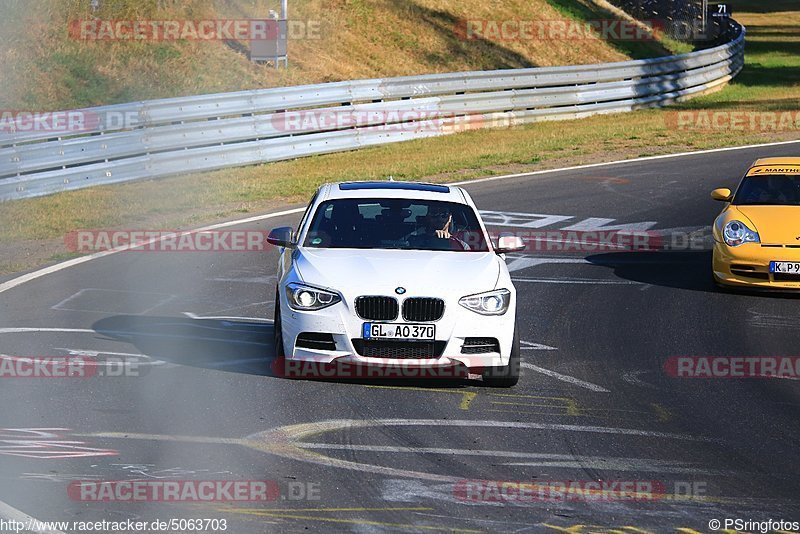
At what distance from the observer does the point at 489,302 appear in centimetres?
931

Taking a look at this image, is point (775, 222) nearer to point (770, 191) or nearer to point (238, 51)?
point (770, 191)

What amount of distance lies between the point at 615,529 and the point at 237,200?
13403mm

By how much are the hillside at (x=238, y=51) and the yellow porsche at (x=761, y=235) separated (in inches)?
586

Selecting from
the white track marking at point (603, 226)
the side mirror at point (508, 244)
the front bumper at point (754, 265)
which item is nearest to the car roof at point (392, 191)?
the side mirror at point (508, 244)

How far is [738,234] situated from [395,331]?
5.96 meters

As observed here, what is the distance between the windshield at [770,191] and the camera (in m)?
14.2

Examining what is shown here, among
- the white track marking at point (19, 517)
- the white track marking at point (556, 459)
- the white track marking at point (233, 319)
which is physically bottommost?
the white track marking at point (233, 319)

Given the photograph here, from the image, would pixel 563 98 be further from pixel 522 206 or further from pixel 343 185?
pixel 343 185

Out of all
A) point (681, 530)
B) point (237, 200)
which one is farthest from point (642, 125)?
point (681, 530)

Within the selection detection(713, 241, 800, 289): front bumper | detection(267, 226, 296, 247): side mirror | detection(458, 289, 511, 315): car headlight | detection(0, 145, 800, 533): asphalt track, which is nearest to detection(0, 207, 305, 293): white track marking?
detection(0, 145, 800, 533): asphalt track

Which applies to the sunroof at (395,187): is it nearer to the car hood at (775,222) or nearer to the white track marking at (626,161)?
the car hood at (775,222)

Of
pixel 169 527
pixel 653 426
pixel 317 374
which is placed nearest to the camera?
pixel 169 527

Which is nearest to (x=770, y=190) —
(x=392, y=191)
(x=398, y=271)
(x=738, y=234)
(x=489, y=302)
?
(x=738, y=234)

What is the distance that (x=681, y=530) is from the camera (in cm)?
624
